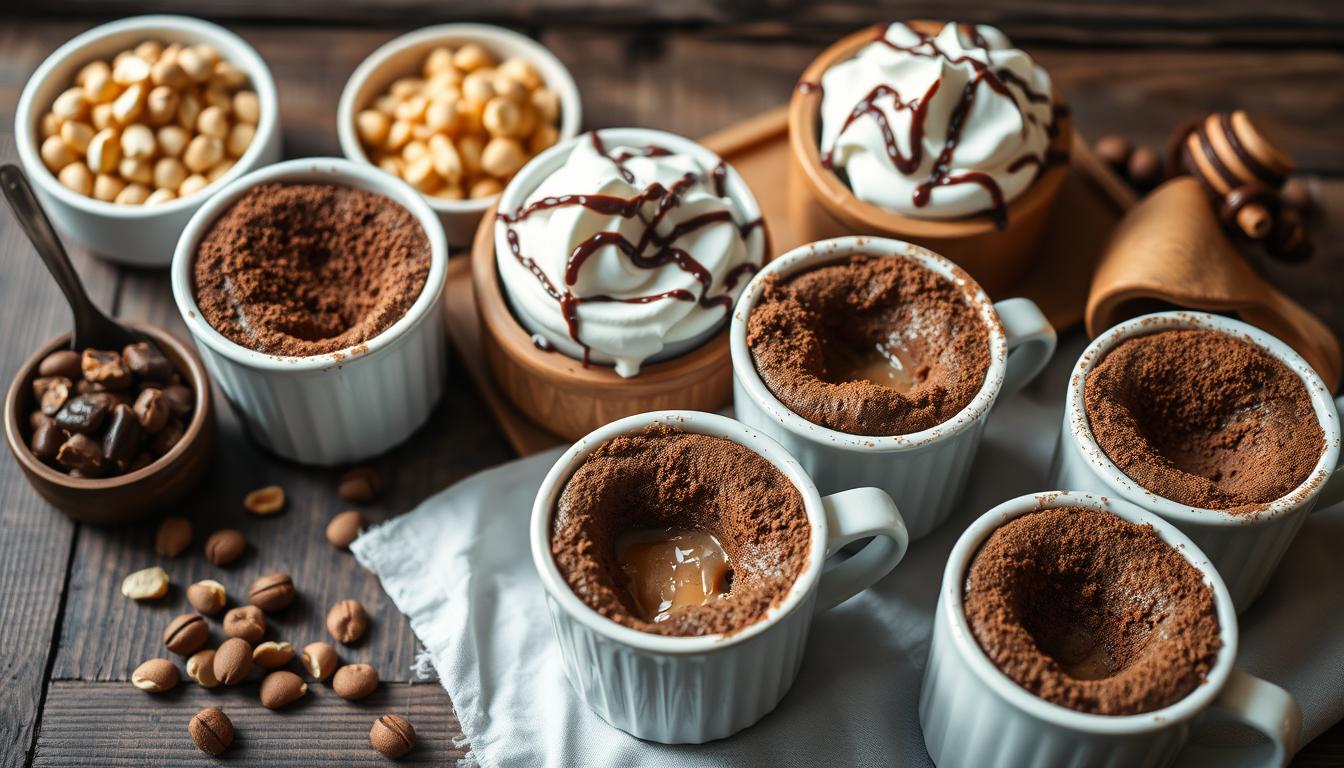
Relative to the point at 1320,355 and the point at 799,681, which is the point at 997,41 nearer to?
the point at 1320,355

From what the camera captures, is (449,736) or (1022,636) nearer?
(1022,636)

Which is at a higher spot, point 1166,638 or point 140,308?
point 1166,638

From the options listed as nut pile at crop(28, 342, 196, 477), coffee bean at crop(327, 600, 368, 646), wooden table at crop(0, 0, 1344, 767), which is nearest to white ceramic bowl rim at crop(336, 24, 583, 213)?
wooden table at crop(0, 0, 1344, 767)

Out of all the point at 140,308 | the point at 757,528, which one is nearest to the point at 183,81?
the point at 140,308

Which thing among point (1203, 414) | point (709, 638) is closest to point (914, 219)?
point (1203, 414)

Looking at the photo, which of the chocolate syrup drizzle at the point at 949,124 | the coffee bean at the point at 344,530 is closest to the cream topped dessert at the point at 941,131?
the chocolate syrup drizzle at the point at 949,124

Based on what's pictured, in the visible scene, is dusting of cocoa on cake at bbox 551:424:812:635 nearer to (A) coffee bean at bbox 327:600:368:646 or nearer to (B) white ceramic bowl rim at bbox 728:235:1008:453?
(B) white ceramic bowl rim at bbox 728:235:1008:453

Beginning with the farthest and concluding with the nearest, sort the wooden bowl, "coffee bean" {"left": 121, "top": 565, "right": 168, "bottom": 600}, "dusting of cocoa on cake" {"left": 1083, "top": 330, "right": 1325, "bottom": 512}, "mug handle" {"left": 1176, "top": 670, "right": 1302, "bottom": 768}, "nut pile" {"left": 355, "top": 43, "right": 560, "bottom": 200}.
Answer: "nut pile" {"left": 355, "top": 43, "right": 560, "bottom": 200} → the wooden bowl → "coffee bean" {"left": 121, "top": 565, "right": 168, "bottom": 600} → "dusting of cocoa on cake" {"left": 1083, "top": 330, "right": 1325, "bottom": 512} → "mug handle" {"left": 1176, "top": 670, "right": 1302, "bottom": 768}
